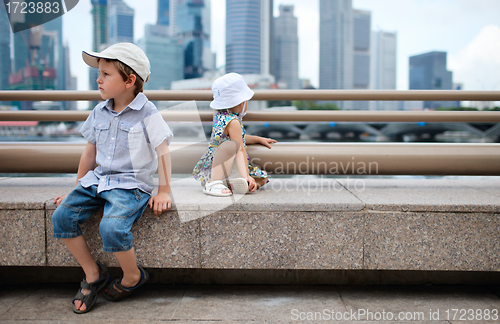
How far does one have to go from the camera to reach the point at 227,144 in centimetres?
255

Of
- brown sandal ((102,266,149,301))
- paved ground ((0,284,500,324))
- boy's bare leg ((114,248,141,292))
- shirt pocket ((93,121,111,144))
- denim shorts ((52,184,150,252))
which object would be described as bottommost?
paved ground ((0,284,500,324))

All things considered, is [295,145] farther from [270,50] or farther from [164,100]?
[270,50]

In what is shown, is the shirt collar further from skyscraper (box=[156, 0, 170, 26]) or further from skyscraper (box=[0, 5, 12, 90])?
skyscraper (box=[156, 0, 170, 26])

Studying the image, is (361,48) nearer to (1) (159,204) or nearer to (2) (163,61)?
(2) (163,61)

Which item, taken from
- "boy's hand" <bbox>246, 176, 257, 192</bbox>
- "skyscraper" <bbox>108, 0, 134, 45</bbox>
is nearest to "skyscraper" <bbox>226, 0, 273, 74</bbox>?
"skyscraper" <bbox>108, 0, 134, 45</bbox>

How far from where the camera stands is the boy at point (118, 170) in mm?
2025

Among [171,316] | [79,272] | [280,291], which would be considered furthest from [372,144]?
[79,272]

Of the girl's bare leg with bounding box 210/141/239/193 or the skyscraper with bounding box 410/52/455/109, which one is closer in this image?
the girl's bare leg with bounding box 210/141/239/193

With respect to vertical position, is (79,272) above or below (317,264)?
below

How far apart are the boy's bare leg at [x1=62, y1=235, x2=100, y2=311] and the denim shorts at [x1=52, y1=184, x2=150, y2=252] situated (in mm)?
47

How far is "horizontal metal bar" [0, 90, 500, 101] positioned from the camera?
2.86 m

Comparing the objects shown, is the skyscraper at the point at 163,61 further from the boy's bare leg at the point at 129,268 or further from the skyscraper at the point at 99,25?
the boy's bare leg at the point at 129,268

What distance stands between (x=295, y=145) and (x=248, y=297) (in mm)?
1235

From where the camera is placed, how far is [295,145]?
2.84m
